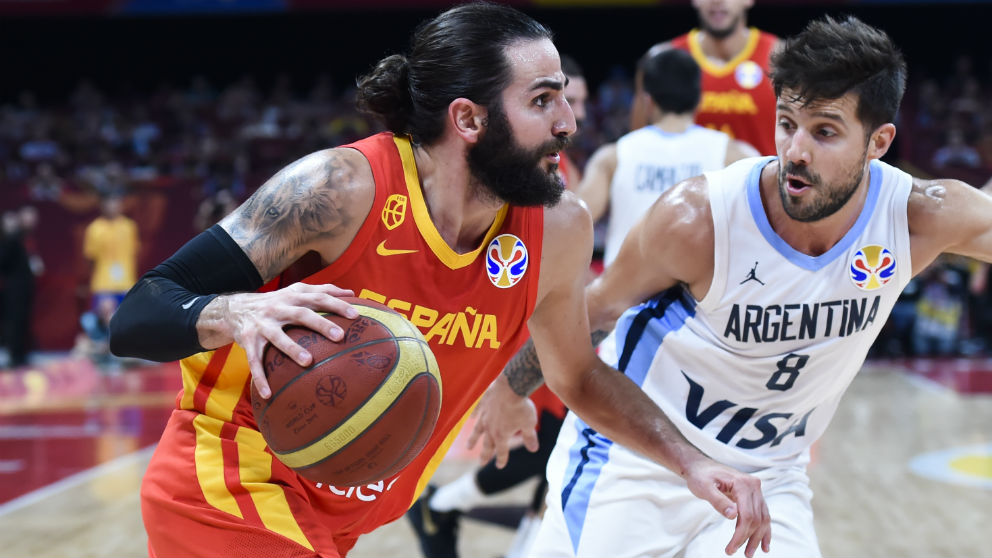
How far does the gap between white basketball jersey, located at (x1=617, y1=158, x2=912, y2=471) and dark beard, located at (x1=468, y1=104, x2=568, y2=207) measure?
531 millimetres

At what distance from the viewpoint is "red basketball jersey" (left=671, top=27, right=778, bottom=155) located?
214 inches

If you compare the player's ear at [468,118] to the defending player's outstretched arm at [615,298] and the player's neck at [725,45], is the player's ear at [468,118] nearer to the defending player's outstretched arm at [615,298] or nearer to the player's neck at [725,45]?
the defending player's outstretched arm at [615,298]

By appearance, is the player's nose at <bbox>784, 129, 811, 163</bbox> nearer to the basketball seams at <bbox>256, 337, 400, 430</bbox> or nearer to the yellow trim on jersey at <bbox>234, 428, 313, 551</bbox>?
the basketball seams at <bbox>256, 337, 400, 430</bbox>

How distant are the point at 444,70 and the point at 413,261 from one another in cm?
47

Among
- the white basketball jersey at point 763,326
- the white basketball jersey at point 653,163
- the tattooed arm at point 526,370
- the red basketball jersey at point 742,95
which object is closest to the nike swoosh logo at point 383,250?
the tattooed arm at point 526,370

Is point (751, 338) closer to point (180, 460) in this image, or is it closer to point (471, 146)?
point (471, 146)

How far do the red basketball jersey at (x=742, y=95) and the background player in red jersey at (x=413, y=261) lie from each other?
3137 millimetres

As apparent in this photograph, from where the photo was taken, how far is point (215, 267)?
206 centimetres

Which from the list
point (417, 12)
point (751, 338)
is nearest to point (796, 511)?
point (751, 338)

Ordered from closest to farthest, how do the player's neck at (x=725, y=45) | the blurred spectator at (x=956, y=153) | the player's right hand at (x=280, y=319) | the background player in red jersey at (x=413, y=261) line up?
the player's right hand at (x=280, y=319), the background player in red jersey at (x=413, y=261), the player's neck at (x=725, y=45), the blurred spectator at (x=956, y=153)

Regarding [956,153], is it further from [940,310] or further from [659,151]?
[659,151]

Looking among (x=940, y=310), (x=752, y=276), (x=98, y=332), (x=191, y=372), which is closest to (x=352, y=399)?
(x=191, y=372)

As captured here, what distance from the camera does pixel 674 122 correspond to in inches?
196

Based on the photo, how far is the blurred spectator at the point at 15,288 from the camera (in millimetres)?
12242
